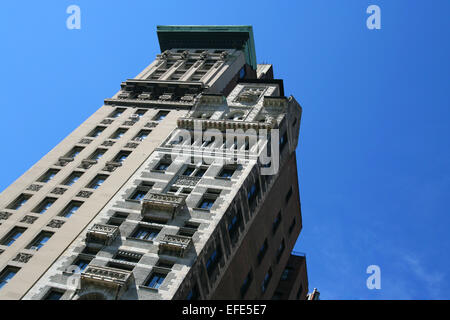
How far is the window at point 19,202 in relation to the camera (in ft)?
190

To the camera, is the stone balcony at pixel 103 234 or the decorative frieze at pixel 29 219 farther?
the decorative frieze at pixel 29 219

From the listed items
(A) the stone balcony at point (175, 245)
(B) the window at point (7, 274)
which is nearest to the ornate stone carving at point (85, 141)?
(B) the window at point (7, 274)

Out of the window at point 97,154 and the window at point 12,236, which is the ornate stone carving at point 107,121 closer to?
the window at point 97,154

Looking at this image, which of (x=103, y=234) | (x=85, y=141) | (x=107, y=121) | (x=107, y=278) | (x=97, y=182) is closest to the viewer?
(x=107, y=278)

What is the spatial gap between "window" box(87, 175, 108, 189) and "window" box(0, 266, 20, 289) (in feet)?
41.5

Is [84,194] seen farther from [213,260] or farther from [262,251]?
[262,251]

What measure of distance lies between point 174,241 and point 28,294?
39.7 ft

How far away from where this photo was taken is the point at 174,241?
4678 cm

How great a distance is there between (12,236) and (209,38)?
54.0 metres

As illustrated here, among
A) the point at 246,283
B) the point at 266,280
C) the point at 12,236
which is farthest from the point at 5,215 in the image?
the point at 266,280

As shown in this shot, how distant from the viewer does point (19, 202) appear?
58.7 metres

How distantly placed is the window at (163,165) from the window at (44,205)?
36.0 feet

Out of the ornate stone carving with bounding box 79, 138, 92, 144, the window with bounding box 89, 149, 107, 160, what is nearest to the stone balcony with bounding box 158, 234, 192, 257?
the window with bounding box 89, 149, 107, 160
